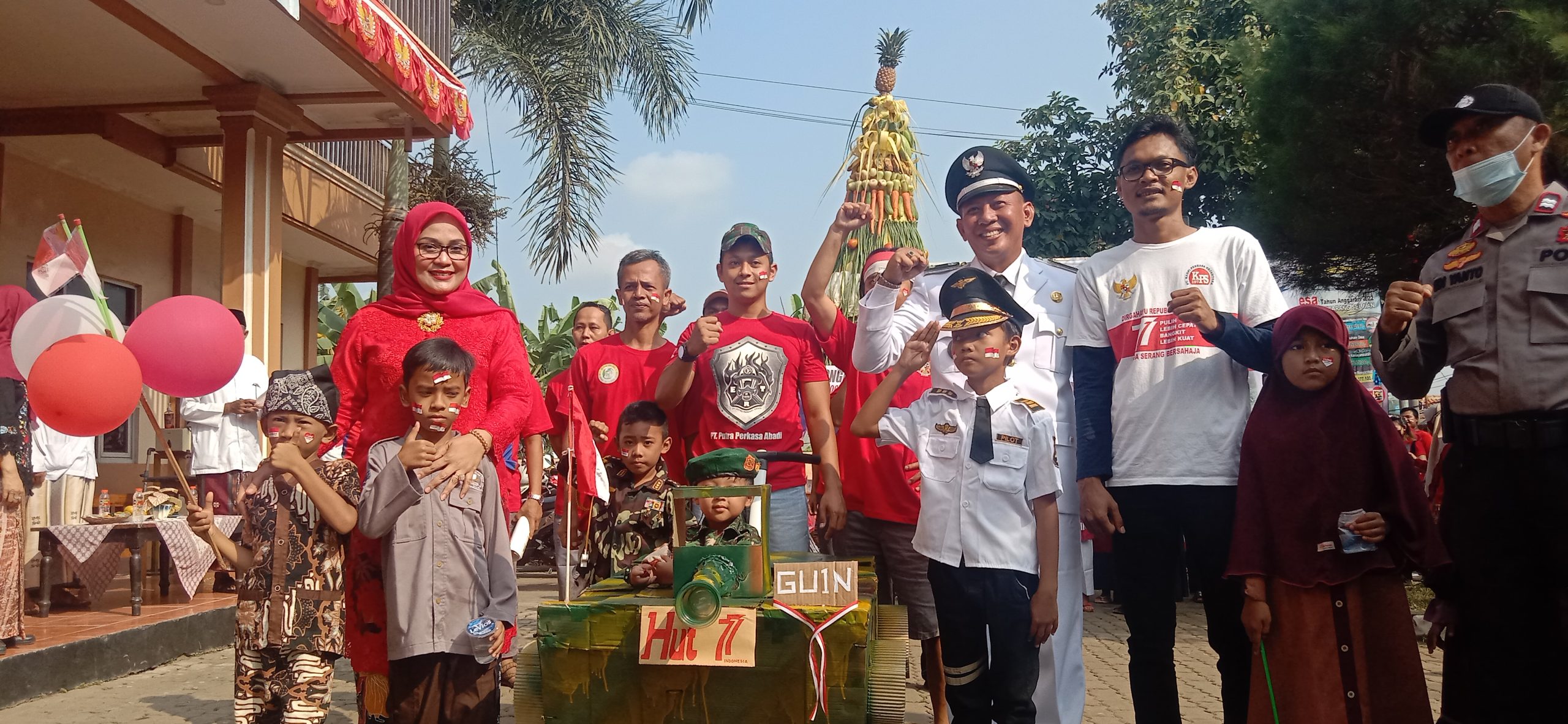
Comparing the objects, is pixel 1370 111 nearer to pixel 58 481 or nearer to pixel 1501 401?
pixel 1501 401

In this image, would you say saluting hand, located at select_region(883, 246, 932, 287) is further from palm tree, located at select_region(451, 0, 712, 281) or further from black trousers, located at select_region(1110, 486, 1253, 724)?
palm tree, located at select_region(451, 0, 712, 281)

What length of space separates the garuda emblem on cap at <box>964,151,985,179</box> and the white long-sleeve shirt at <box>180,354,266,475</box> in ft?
21.3

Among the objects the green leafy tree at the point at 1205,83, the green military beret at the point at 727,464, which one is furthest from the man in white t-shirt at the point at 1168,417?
the green leafy tree at the point at 1205,83

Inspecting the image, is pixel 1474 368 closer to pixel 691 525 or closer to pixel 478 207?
pixel 691 525

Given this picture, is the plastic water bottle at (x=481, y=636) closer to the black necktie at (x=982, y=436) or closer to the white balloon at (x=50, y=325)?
the black necktie at (x=982, y=436)

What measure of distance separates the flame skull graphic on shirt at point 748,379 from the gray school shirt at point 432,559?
1194mm

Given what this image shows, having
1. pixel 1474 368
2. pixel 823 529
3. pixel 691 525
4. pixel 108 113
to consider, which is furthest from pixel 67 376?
pixel 108 113

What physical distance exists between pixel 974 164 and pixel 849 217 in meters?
0.51

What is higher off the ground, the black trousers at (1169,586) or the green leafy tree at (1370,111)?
the green leafy tree at (1370,111)

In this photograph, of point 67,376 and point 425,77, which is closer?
point 67,376

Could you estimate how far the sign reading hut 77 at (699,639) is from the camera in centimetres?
264

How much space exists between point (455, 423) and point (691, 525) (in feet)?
2.84

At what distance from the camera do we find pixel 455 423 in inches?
151

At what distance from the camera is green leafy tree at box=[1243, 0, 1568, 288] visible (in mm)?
8133
